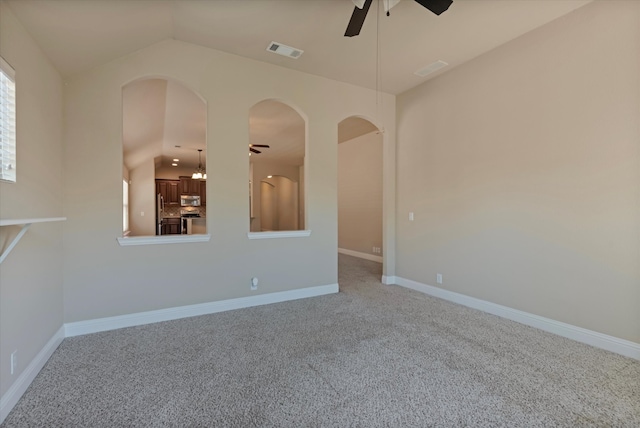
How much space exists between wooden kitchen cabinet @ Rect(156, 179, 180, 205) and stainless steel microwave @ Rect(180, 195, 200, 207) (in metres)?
0.18

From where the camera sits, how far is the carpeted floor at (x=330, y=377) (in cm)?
175

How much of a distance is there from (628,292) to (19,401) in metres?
4.65

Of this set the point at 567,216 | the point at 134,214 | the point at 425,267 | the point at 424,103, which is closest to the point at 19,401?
the point at 425,267

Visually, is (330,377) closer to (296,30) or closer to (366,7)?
(366,7)

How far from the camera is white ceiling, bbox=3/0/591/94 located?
2270 mm

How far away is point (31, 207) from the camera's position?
2.15m

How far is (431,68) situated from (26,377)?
198 inches

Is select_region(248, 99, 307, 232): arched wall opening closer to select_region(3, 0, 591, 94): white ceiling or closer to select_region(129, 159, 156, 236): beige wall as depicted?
select_region(3, 0, 591, 94): white ceiling

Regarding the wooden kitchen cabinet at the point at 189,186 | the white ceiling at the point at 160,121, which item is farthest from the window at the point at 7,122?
the wooden kitchen cabinet at the point at 189,186

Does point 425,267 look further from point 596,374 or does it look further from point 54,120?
point 54,120

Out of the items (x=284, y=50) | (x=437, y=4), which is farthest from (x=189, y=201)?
(x=437, y=4)

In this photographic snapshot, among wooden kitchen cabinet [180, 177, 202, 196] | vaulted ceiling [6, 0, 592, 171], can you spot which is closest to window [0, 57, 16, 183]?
vaulted ceiling [6, 0, 592, 171]

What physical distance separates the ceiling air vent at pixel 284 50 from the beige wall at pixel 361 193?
12.1 feet

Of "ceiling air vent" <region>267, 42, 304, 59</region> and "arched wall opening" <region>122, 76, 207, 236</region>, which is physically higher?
"ceiling air vent" <region>267, 42, 304, 59</region>
